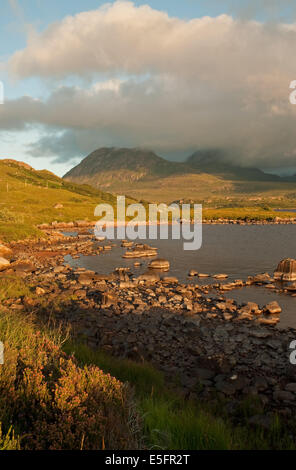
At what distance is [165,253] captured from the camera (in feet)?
149

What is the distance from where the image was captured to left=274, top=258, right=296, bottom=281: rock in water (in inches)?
1096

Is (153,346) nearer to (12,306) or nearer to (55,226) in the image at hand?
(12,306)

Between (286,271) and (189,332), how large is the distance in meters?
17.9

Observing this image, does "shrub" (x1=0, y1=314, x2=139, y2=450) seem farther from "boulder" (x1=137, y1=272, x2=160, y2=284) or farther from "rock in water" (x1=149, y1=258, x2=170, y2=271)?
"rock in water" (x1=149, y1=258, x2=170, y2=271)

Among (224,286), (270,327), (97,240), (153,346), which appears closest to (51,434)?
(153,346)

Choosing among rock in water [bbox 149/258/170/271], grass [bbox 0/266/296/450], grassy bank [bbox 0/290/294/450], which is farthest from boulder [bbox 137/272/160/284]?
grassy bank [bbox 0/290/294/450]

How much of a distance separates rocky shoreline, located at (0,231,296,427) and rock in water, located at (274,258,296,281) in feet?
8.53

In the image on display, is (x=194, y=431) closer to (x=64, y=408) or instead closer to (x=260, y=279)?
(x=64, y=408)

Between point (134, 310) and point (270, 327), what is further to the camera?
point (134, 310)

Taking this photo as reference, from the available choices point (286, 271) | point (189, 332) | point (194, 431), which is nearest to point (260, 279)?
point (286, 271)

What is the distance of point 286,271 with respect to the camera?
28500 millimetres

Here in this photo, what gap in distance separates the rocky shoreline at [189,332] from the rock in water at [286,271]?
260 centimetres
